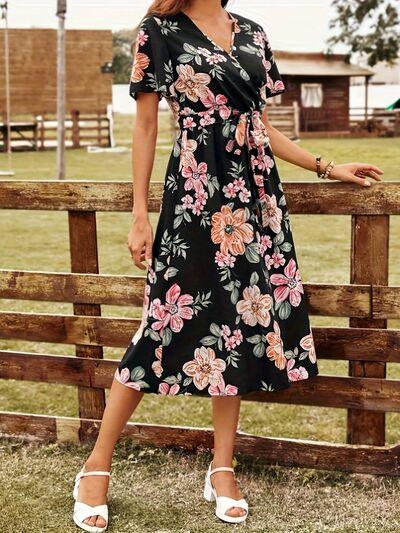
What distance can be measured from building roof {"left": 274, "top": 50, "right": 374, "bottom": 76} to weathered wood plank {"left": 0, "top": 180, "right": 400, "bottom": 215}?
31.7 metres

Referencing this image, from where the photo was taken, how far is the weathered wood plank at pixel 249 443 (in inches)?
126

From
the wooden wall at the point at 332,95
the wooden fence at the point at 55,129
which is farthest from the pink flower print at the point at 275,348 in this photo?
the wooden wall at the point at 332,95

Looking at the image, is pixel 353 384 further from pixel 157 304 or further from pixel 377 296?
pixel 157 304

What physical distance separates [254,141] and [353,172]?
429 mm

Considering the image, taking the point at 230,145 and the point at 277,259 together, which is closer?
the point at 230,145

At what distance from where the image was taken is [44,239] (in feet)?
31.9

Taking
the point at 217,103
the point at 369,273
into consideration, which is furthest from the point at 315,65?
the point at 217,103

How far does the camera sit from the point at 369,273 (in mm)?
3078

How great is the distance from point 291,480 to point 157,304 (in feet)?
2.95

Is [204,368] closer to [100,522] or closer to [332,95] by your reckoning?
[100,522]

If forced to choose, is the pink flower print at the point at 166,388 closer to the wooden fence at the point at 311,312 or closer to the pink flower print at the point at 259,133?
the wooden fence at the point at 311,312

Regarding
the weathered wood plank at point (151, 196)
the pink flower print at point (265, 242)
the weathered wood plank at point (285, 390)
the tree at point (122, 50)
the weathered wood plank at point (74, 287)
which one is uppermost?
the tree at point (122, 50)

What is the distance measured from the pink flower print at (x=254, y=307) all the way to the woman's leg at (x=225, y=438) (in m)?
0.30

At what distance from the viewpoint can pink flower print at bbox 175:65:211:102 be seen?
2670 mm
